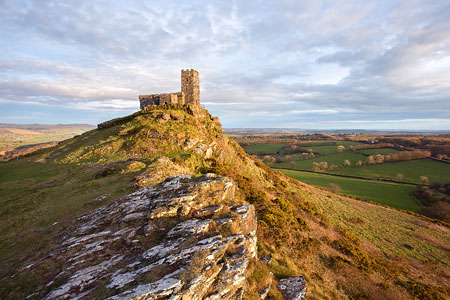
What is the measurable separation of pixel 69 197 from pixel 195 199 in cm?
1253

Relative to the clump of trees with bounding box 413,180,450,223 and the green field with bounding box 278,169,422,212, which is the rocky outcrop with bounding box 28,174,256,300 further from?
the green field with bounding box 278,169,422,212

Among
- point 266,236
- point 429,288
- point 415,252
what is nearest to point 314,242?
point 266,236

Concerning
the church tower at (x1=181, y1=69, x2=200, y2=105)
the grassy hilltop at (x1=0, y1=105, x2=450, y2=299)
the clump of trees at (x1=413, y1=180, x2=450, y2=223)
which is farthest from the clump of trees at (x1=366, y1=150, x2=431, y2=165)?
the church tower at (x1=181, y1=69, x2=200, y2=105)

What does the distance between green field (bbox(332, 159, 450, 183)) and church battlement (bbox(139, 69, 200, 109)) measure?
6836 cm

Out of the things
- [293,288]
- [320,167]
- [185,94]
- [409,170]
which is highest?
[185,94]

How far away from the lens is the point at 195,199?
39.9 ft

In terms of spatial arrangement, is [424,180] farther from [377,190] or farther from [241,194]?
[241,194]

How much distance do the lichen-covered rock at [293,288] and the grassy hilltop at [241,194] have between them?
1.73ft

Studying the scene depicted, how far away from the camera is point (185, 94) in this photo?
41719 mm

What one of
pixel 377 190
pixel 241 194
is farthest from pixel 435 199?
pixel 241 194

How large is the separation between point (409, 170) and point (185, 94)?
3510 inches

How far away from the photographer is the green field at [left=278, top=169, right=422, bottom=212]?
48312mm

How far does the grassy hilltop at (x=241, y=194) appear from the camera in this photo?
12.0 metres

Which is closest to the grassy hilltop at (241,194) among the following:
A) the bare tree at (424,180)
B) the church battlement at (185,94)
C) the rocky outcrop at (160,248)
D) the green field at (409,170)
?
the rocky outcrop at (160,248)
